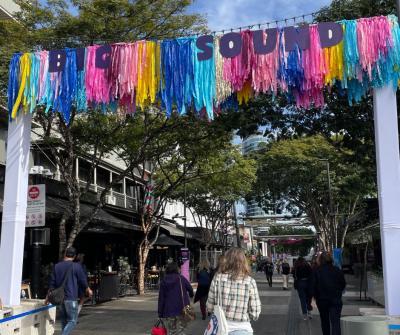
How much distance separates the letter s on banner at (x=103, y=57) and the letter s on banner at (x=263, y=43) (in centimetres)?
213

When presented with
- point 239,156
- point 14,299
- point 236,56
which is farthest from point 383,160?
point 239,156

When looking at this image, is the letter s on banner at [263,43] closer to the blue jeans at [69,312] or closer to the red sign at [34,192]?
the blue jeans at [69,312]

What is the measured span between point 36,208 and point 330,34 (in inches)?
273

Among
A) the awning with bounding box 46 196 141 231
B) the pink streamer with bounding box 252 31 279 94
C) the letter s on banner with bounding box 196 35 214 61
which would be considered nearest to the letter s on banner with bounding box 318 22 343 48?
the pink streamer with bounding box 252 31 279 94

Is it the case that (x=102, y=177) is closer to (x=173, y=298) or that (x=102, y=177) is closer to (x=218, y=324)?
(x=173, y=298)

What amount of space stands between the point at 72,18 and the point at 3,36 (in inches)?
92.6

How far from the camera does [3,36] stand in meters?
14.8

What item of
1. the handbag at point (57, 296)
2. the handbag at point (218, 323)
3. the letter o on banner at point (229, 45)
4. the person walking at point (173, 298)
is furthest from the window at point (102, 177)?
the handbag at point (218, 323)

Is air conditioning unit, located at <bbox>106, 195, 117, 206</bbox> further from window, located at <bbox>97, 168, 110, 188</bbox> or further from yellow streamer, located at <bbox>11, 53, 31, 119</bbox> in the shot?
yellow streamer, located at <bbox>11, 53, 31, 119</bbox>

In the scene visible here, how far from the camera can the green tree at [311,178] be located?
3183 cm

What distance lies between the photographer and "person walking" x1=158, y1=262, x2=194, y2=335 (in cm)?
813

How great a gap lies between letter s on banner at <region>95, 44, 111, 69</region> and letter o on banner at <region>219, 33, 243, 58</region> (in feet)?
5.44

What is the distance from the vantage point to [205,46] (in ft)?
24.1

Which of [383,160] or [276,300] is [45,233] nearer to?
[383,160]
